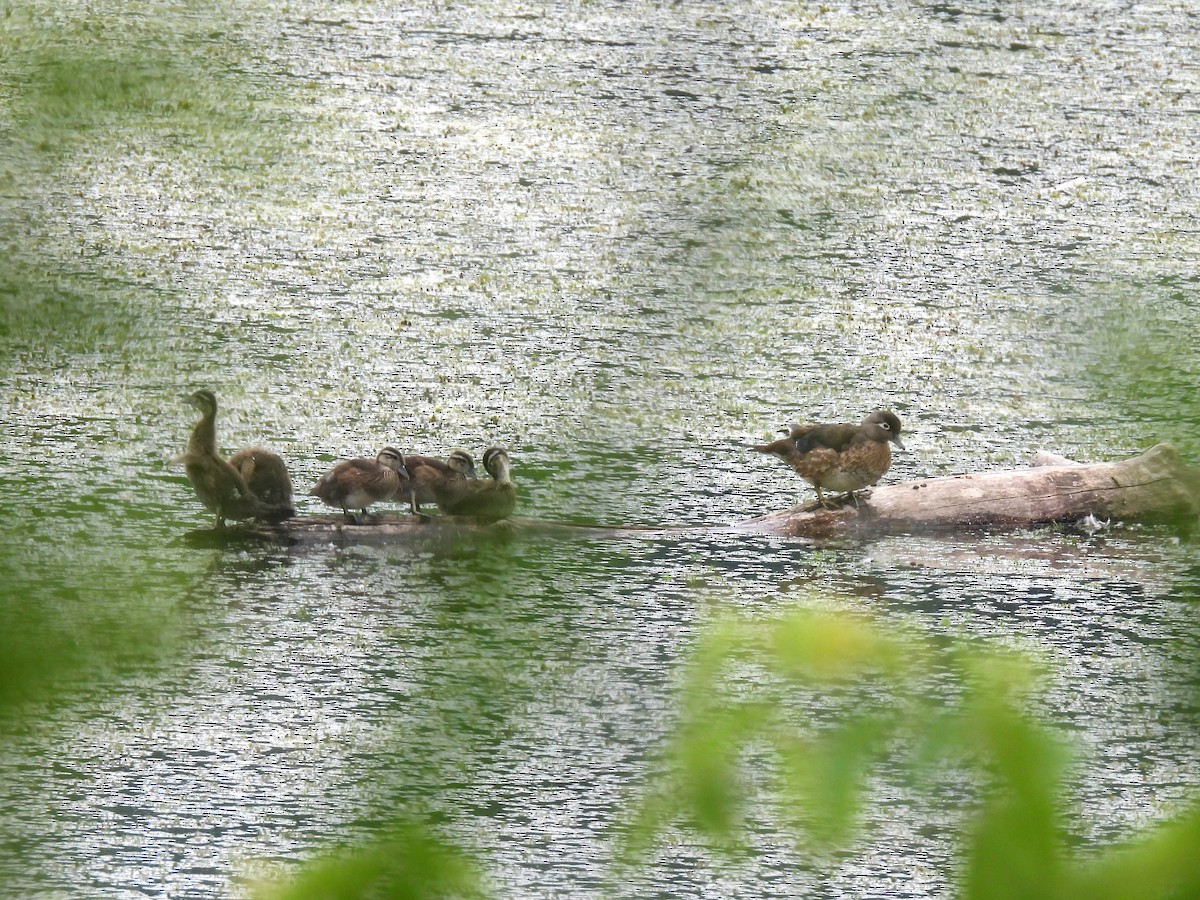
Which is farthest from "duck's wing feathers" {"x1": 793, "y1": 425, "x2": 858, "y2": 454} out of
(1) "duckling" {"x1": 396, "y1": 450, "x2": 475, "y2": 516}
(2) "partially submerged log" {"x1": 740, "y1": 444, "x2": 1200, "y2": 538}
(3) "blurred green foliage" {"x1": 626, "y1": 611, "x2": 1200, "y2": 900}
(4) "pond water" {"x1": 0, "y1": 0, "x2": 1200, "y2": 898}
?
(3) "blurred green foliage" {"x1": 626, "y1": 611, "x2": 1200, "y2": 900}

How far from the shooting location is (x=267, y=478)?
4.12 meters

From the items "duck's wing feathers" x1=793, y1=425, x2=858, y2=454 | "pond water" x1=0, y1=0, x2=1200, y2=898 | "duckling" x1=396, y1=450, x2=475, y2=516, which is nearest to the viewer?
"pond water" x1=0, y1=0, x2=1200, y2=898

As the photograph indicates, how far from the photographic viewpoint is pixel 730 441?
4.69 m

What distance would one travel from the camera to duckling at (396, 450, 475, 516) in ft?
13.4

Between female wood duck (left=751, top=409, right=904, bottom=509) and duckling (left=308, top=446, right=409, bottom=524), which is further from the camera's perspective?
female wood duck (left=751, top=409, right=904, bottom=509)

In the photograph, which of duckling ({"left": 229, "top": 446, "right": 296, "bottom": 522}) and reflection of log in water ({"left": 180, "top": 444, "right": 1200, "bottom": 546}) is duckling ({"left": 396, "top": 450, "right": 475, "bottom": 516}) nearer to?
reflection of log in water ({"left": 180, "top": 444, "right": 1200, "bottom": 546})

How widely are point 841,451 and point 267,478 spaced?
142 centimetres

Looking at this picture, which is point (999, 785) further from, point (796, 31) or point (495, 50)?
point (495, 50)

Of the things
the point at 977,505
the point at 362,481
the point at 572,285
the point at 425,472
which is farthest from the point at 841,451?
the point at 572,285

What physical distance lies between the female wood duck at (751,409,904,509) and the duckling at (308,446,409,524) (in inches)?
39.1

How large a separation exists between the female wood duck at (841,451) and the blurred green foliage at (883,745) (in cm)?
375

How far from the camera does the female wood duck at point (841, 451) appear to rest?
4.28 metres

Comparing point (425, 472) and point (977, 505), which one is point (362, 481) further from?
point (977, 505)

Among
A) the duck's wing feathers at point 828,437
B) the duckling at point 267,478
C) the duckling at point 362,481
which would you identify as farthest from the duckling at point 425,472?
the duck's wing feathers at point 828,437
